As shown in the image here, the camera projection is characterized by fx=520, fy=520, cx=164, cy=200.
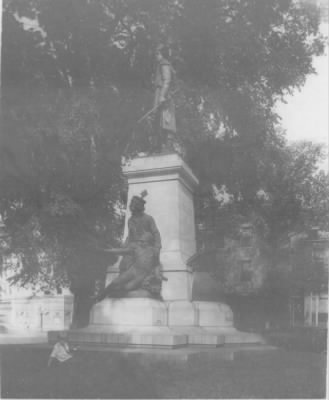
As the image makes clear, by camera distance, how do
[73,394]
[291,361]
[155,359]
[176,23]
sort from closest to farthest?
[73,394]
[155,359]
[291,361]
[176,23]

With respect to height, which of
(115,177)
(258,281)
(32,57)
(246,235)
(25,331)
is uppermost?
(32,57)

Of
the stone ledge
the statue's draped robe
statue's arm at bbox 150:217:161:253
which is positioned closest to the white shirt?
the stone ledge

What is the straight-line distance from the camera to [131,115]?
11188 mm

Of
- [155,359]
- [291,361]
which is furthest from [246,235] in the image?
[155,359]

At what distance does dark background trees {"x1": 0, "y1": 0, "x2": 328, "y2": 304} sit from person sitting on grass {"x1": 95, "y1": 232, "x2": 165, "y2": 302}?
185 centimetres

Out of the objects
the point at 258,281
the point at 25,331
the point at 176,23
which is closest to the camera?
the point at 25,331

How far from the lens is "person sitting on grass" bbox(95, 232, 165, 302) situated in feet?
25.6

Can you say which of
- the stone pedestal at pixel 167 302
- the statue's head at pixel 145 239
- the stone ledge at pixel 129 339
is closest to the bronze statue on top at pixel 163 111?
the stone pedestal at pixel 167 302

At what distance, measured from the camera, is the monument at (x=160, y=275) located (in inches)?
297

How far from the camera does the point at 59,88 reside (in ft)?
35.7

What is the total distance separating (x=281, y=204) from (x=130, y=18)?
5.70 metres

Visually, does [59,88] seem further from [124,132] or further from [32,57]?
[124,132]

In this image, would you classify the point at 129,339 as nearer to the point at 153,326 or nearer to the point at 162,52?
the point at 153,326

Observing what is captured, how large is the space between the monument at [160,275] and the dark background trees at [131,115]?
154cm
